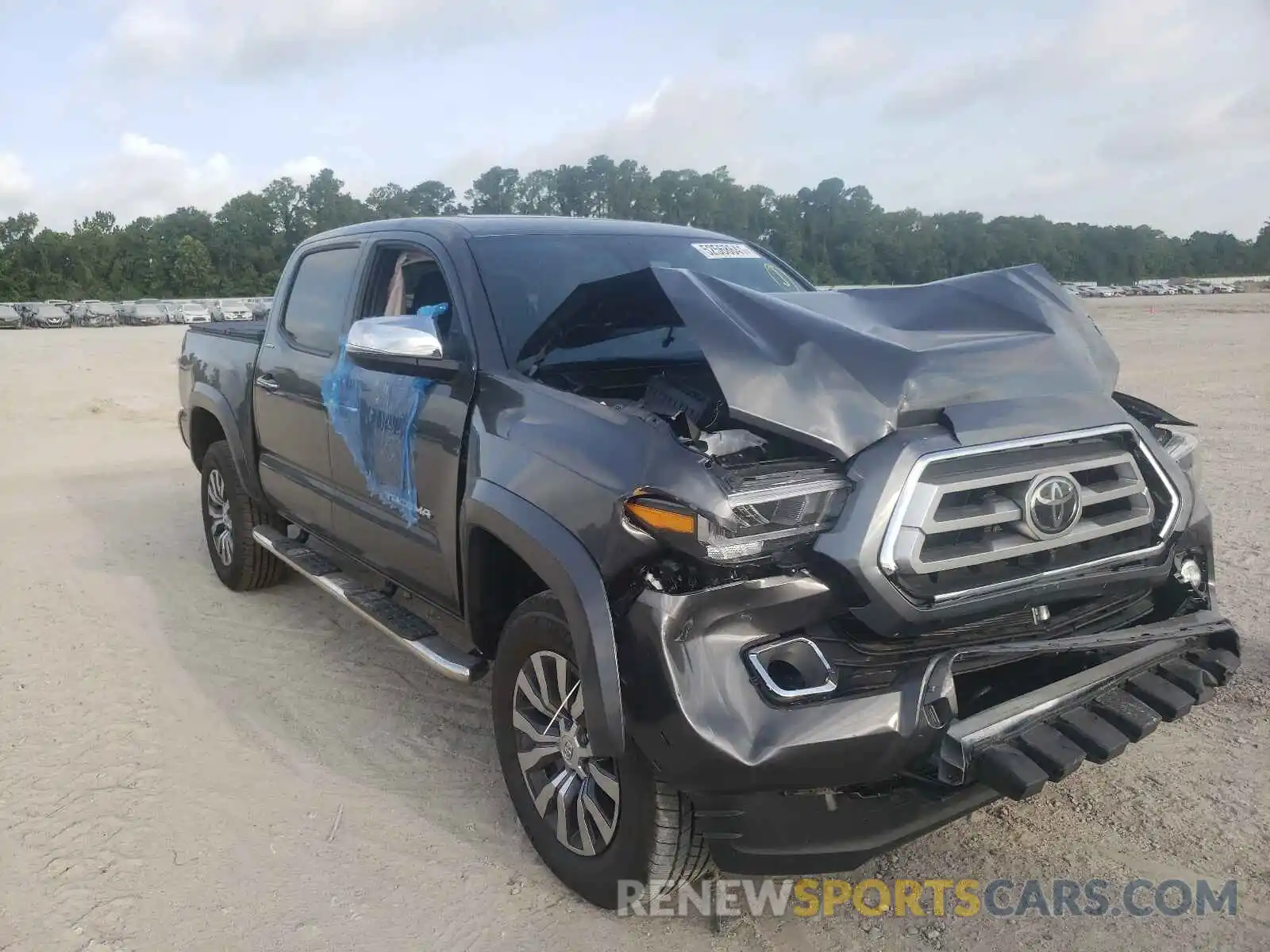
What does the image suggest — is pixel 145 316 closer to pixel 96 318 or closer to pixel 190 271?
pixel 96 318

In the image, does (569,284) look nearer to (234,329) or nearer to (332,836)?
(332,836)

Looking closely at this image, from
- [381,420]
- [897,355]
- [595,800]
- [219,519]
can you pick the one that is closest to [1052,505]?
[897,355]

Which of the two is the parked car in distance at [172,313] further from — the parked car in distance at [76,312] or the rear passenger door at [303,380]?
the rear passenger door at [303,380]

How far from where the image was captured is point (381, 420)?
384 centimetres

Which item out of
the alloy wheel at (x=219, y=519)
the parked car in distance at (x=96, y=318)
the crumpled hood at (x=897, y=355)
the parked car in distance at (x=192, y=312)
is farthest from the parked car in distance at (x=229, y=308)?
the crumpled hood at (x=897, y=355)

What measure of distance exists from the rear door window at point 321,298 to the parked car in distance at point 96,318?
4612cm

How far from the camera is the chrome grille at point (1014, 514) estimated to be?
8.01ft

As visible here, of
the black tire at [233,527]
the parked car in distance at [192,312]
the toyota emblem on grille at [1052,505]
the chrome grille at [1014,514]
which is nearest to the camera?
the chrome grille at [1014,514]

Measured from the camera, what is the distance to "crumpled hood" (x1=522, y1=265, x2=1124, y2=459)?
2.56 metres

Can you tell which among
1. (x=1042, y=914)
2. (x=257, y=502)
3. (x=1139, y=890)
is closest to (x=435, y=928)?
(x=1042, y=914)

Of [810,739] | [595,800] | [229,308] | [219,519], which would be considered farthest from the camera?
[229,308]

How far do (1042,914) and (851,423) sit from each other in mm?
1460

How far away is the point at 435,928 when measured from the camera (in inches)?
110

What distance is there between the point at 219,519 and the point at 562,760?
384 cm
